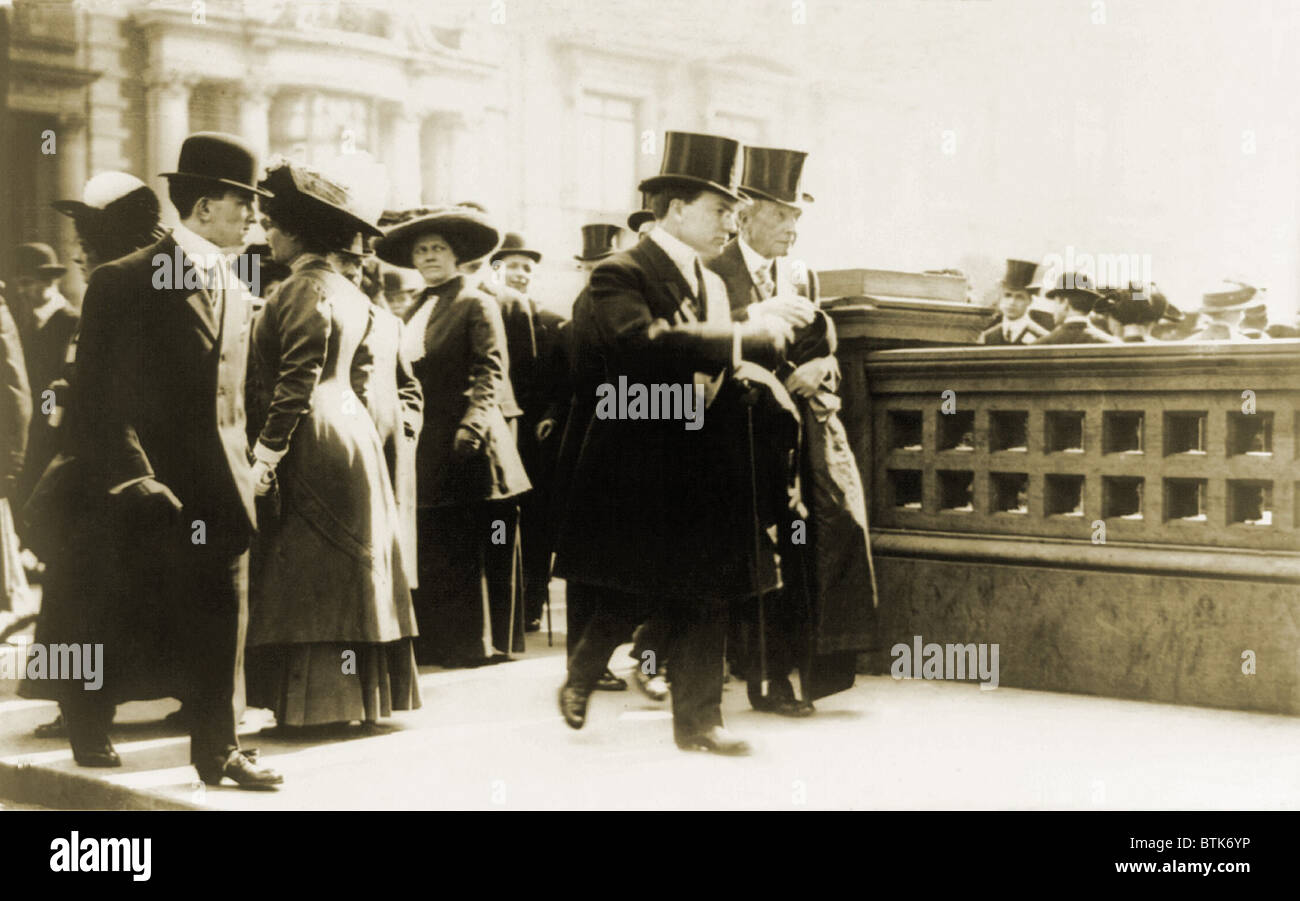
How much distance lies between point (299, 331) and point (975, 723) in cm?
263

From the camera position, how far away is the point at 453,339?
19.9 ft

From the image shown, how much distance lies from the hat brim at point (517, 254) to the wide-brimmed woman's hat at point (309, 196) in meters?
1.83

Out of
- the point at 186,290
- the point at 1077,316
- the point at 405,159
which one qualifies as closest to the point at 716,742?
the point at 186,290

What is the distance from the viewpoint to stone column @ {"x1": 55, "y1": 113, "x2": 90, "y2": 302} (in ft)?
16.8

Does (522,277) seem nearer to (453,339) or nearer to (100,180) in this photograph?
(453,339)

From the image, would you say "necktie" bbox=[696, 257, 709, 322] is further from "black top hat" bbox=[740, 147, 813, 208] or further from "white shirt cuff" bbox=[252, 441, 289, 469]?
"white shirt cuff" bbox=[252, 441, 289, 469]

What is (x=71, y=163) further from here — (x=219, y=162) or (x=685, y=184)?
(x=685, y=184)

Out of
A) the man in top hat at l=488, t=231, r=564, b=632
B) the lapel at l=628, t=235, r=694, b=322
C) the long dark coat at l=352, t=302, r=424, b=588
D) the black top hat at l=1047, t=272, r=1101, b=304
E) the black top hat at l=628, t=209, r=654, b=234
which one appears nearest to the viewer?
the lapel at l=628, t=235, r=694, b=322

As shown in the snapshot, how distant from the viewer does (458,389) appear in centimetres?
607

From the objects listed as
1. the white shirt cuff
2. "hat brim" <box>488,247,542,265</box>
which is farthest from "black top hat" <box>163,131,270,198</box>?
"hat brim" <box>488,247,542,265</box>

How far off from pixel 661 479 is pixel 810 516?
967 millimetres

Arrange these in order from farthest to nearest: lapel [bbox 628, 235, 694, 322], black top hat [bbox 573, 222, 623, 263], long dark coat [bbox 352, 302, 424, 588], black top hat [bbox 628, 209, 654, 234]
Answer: black top hat [bbox 573, 222, 623, 263]
black top hat [bbox 628, 209, 654, 234]
long dark coat [bbox 352, 302, 424, 588]
lapel [bbox 628, 235, 694, 322]

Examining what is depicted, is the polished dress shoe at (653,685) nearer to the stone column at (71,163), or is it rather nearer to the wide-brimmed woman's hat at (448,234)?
the wide-brimmed woman's hat at (448,234)
